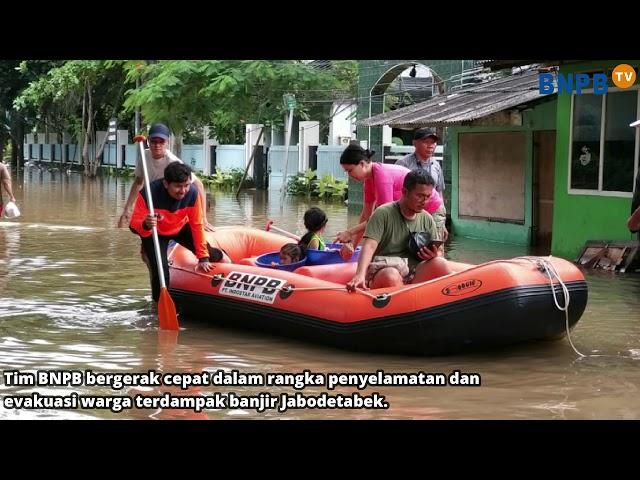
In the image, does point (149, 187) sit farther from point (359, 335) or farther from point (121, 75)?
point (121, 75)

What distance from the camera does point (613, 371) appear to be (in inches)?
266

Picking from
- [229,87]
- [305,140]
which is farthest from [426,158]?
[305,140]

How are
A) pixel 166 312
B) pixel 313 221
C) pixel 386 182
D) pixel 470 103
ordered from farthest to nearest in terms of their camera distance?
pixel 470 103
pixel 313 221
pixel 166 312
pixel 386 182

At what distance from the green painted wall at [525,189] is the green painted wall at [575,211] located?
171 cm

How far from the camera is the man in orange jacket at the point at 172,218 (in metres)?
7.88

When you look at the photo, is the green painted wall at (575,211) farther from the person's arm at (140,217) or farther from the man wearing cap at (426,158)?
the person's arm at (140,217)

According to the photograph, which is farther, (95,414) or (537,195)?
(537,195)

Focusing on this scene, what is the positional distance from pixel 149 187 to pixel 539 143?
818 cm

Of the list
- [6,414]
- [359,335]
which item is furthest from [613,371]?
[6,414]

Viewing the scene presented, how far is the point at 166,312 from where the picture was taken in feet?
26.3

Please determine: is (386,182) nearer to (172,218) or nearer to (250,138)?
(172,218)

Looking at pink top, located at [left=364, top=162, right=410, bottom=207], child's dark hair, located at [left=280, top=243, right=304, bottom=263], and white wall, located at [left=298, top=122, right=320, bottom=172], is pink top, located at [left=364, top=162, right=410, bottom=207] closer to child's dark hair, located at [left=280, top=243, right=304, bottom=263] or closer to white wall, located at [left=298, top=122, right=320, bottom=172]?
child's dark hair, located at [left=280, top=243, right=304, bottom=263]

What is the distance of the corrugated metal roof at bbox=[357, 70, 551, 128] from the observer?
45.0 feet

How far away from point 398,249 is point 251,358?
1.30 metres
